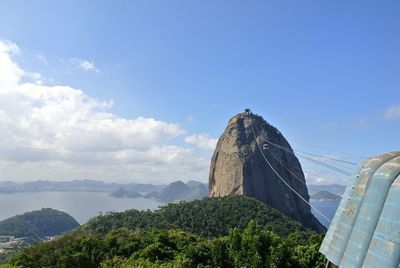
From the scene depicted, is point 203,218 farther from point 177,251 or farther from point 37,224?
point 37,224

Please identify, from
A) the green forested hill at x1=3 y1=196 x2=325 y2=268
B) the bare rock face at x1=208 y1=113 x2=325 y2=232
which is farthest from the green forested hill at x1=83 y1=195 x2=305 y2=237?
the green forested hill at x1=3 y1=196 x2=325 y2=268

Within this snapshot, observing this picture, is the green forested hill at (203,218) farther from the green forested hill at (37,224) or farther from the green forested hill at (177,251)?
the green forested hill at (37,224)

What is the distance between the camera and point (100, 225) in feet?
186

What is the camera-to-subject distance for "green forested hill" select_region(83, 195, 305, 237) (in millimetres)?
57906

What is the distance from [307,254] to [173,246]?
11.6 meters

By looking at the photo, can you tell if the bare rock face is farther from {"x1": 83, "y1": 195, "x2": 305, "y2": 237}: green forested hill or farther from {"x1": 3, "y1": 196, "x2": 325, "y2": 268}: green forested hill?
{"x1": 3, "y1": 196, "x2": 325, "y2": 268}: green forested hill

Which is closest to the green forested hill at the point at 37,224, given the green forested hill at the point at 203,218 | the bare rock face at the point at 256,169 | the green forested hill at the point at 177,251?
the bare rock face at the point at 256,169

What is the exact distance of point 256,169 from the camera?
83.6 meters

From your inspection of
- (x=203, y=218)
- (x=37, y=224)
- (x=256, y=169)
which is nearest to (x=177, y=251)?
(x=203, y=218)

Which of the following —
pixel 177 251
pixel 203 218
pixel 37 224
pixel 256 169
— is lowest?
pixel 37 224

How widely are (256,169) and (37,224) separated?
100.0 meters

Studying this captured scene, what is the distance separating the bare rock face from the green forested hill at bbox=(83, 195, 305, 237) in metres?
11.9

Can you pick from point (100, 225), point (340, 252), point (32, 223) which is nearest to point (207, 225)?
point (100, 225)

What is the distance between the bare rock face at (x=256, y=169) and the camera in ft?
272
